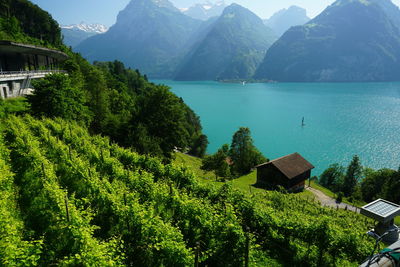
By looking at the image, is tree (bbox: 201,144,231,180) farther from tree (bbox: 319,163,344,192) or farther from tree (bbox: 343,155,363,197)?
tree (bbox: 343,155,363,197)

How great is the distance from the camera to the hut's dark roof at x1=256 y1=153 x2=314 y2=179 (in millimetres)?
45228

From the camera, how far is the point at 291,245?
1288 cm

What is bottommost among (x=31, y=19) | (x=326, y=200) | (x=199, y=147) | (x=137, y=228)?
(x=199, y=147)

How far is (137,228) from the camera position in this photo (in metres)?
11.4

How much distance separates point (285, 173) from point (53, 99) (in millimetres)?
39071

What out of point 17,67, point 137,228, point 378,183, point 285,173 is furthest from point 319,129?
point 137,228

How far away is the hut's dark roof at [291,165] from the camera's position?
4523 centimetres

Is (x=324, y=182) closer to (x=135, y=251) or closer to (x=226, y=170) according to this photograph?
(x=226, y=170)

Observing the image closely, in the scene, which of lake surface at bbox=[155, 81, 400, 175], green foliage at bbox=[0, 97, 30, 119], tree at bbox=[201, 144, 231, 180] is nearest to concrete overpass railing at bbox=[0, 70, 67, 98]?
green foliage at bbox=[0, 97, 30, 119]

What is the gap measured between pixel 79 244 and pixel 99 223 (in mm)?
3549

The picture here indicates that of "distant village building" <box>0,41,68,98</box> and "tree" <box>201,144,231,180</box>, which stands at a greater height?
"distant village building" <box>0,41,68,98</box>

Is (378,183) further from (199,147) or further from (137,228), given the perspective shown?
(137,228)

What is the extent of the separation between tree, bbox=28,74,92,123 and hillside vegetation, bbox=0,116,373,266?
53.4ft

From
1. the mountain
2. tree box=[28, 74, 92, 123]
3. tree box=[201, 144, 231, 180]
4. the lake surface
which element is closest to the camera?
tree box=[28, 74, 92, 123]
